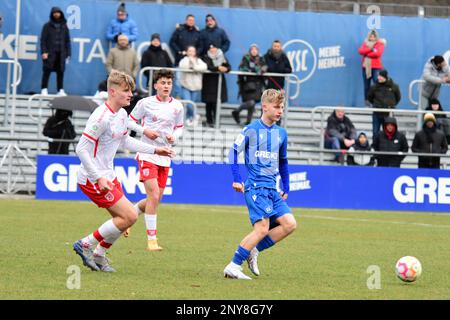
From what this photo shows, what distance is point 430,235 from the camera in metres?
18.3

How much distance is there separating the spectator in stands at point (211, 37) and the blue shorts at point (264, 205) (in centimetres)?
1472

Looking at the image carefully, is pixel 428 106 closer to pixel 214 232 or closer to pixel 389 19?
pixel 389 19

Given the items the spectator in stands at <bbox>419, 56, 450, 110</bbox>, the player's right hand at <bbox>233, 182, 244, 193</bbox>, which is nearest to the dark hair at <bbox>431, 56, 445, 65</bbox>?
the spectator in stands at <bbox>419, 56, 450, 110</bbox>

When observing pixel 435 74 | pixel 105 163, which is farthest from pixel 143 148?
pixel 435 74

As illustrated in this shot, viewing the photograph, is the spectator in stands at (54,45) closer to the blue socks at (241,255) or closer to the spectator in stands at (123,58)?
the spectator in stands at (123,58)

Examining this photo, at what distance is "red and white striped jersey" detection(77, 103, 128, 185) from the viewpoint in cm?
1176

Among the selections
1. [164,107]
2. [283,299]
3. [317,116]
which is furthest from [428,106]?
[283,299]

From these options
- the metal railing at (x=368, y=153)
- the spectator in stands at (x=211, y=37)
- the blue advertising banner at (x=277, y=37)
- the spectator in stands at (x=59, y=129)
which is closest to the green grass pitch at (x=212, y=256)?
the spectator in stands at (x=59, y=129)

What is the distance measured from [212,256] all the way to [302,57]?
1533 cm

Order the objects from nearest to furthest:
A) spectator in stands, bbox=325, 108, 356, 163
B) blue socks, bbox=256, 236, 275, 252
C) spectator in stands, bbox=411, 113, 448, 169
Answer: blue socks, bbox=256, 236, 275, 252 → spectator in stands, bbox=411, 113, 448, 169 → spectator in stands, bbox=325, 108, 356, 163

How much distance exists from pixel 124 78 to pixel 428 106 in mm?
16769

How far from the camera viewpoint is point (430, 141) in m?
25.6

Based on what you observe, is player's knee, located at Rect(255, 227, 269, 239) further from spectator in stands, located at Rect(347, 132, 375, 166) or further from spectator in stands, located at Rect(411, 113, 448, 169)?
spectator in stands, located at Rect(411, 113, 448, 169)

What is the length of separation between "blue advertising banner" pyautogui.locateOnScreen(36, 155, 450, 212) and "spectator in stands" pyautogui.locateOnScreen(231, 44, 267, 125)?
233 cm
